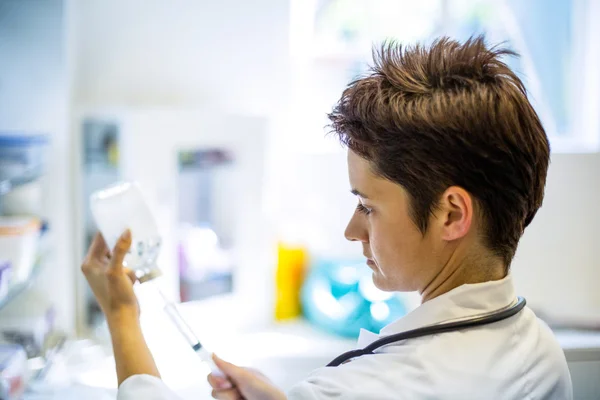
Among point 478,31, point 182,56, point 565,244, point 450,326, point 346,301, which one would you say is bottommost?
point 346,301

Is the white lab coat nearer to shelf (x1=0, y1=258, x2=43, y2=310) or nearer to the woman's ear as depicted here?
the woman's ear

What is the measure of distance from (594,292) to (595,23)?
985mm

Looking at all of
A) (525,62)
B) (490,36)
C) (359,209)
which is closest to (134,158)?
(359,209)

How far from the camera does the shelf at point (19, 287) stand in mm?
1310

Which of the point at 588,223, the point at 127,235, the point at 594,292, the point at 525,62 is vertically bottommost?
the point at 594,292

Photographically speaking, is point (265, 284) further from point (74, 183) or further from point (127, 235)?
point (127, 235)

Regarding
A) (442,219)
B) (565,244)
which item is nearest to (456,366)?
(442,219)

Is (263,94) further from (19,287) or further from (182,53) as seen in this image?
(19,287)

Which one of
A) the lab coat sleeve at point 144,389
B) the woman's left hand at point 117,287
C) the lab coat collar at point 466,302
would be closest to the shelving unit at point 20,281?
the woman's left hand at point 117,287

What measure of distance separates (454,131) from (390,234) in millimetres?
167

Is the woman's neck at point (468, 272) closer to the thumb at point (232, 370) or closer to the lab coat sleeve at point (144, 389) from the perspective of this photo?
the thumb at point (232, 370)

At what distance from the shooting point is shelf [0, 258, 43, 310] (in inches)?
51.6

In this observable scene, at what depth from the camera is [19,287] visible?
140cm

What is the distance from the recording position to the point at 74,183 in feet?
5.72
